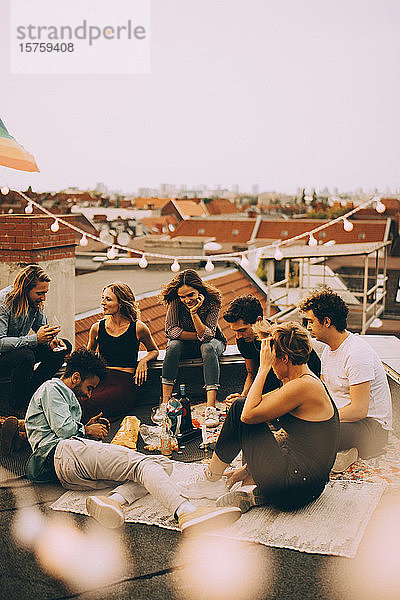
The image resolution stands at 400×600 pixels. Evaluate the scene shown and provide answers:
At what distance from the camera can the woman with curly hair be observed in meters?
2.86

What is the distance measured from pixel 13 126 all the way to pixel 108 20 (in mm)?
823

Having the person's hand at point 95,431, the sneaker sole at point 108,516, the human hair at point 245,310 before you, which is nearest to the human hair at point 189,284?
the human hair at point 245,310

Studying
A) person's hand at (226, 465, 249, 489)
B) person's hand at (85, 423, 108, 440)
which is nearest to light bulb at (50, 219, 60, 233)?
person's hand at (85, 423, 108, 440)

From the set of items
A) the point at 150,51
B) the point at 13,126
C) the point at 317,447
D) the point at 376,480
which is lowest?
the point at 376,480

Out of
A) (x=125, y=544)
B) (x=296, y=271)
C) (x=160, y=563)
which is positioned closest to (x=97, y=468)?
(x=125, y=544)

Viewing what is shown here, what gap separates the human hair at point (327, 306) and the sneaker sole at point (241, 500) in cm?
65

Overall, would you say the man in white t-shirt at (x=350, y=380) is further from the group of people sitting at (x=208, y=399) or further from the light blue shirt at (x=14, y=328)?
the light blue shirt at (x=14, y=328)

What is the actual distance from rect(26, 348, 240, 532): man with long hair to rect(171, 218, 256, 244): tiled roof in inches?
128

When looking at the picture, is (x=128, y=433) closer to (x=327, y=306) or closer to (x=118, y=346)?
(x=118, y=346)

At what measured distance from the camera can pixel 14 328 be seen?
9.05ft

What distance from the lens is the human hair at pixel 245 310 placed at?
2422 mm

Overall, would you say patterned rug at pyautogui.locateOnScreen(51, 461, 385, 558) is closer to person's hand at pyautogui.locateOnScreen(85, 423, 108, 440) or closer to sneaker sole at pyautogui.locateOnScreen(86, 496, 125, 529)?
sneaker sole at pyautogui.locateOnScreen(86, 496, 125, 529)

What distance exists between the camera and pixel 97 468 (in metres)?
1.99

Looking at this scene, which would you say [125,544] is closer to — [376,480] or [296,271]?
[376,480]
